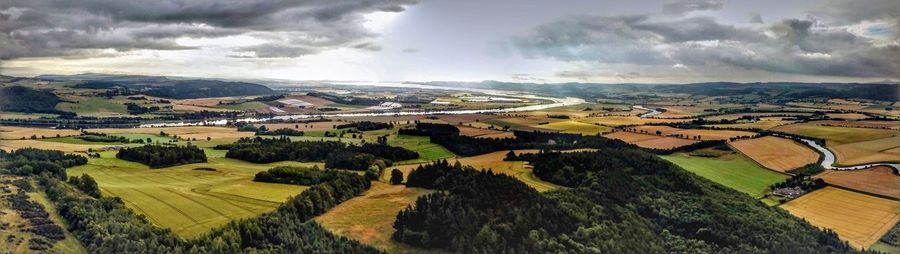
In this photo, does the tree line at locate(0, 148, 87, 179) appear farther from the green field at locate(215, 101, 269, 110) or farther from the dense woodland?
the green field at locate(215, 101, 269, 110)

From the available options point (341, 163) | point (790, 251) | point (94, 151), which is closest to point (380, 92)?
point (341, 163)

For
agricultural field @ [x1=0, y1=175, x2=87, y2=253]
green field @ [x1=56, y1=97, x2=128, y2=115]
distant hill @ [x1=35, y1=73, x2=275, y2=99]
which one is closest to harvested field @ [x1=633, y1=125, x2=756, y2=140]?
agricultural field @ [x1=0, y1=175, x2=87, y2=253]

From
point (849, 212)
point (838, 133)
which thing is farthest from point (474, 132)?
point (838, 133)

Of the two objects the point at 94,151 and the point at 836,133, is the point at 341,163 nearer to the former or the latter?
the point at 94,151

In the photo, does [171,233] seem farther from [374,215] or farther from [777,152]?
[777,152]

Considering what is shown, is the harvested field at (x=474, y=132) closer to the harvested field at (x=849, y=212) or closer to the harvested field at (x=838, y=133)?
the harvested field at (x=849, y=212)

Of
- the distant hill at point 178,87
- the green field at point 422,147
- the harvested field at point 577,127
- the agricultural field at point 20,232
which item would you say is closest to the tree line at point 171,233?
the agricultural field at point 20,232
